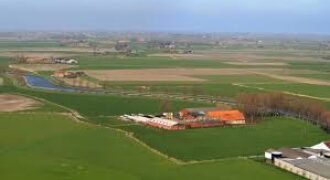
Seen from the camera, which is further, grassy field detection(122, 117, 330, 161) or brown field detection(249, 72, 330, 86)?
brown field detection(249, 72, 330, 86)

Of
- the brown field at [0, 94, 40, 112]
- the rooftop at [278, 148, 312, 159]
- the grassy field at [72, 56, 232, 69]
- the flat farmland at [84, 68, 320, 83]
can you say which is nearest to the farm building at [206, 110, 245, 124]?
the rooftop at [278, 148, 312, 159]

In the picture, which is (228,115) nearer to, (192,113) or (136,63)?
(192,113)

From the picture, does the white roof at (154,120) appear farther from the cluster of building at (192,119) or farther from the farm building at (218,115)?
the farm building at (218,115)

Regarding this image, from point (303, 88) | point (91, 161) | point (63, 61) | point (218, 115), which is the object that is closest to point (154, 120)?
point (218, 115)

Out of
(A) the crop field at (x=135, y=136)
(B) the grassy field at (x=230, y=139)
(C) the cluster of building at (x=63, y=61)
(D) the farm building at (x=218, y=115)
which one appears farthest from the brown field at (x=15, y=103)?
(C) the cluster of building at (x=63, y=61)

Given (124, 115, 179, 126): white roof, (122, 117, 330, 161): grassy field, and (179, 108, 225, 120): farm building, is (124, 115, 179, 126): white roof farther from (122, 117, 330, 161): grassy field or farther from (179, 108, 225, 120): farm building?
(179, 108, 225, 120): farm building

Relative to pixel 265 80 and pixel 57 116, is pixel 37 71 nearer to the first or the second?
pixel 265 80
